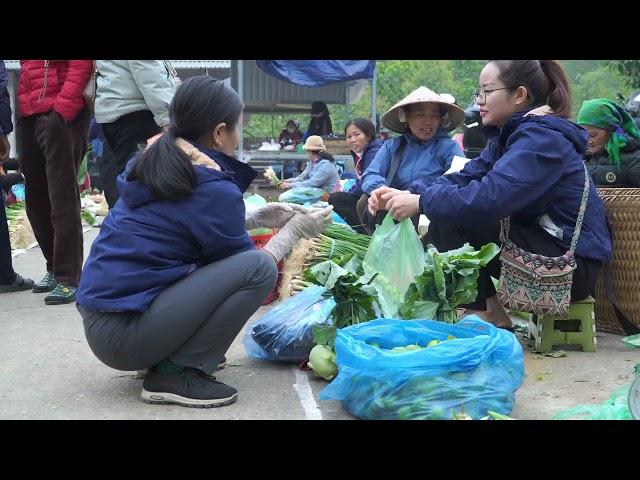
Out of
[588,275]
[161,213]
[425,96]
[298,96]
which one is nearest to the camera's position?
[161,213]

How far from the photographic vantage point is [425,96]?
521 centimetres

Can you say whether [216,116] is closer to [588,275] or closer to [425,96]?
[588,275]

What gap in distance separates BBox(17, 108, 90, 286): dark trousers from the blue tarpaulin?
26.3ft

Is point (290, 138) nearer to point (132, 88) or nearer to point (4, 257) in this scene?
point (4, 257)

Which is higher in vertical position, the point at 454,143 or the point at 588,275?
the point at 454,143

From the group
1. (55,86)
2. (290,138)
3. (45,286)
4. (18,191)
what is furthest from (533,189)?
(290,138)

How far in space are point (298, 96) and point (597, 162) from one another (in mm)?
11900

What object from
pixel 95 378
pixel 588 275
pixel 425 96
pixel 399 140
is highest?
pixel 425 96

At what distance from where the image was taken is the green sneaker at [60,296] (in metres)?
5.09

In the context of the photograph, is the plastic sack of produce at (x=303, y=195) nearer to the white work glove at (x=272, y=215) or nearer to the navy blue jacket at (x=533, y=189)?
the white work glove at (x=272, y=215)

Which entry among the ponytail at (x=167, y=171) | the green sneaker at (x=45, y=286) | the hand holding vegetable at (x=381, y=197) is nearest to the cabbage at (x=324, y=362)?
the hand holding vegetable at (x=381, y=197)

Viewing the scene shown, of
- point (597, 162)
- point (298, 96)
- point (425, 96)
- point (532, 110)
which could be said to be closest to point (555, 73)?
point (532, 110)

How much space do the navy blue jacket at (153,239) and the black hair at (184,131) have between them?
0.05 metres

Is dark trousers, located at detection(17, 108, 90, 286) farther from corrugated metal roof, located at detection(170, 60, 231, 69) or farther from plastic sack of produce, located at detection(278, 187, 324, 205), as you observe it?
corrugated metal roof, located at detection(170, 60, 231, 69)
